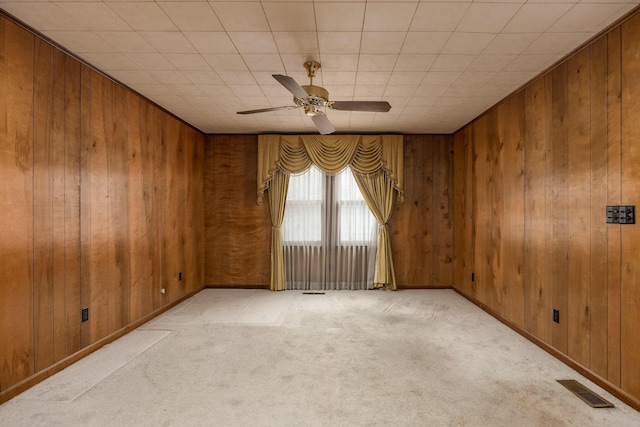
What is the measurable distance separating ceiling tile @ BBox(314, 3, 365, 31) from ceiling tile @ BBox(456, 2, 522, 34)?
27.1 inches

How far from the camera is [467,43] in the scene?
2.44 meters

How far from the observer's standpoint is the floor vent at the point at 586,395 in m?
2.09

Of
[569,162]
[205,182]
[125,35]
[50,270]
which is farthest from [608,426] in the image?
[205,182]

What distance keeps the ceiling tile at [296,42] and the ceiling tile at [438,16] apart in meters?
0.72

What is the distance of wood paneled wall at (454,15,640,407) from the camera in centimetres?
213

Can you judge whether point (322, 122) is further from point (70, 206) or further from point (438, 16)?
point (70, 206)

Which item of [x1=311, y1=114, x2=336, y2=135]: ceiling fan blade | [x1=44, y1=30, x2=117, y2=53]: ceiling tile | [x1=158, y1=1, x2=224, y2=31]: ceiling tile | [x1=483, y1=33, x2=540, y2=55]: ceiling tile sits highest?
[x1=44, y1=30, x2=117, y2=53]: ceiling tile

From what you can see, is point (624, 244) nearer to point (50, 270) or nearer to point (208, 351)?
point (208, 351)

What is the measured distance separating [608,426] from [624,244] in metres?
1.12

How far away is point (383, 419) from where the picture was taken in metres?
1.95

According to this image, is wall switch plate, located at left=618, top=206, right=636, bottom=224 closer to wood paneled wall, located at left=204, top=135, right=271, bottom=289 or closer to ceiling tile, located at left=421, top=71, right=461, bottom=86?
ceiling tile, located at left=421, top=71, right=461, bottom=86

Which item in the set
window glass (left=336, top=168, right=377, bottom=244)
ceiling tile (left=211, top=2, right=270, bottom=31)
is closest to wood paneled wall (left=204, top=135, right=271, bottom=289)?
window glass (left=336, top=168, right=377, bottom=244)

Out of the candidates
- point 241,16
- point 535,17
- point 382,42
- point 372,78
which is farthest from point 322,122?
point 535,17

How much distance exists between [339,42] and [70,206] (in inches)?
99.0
